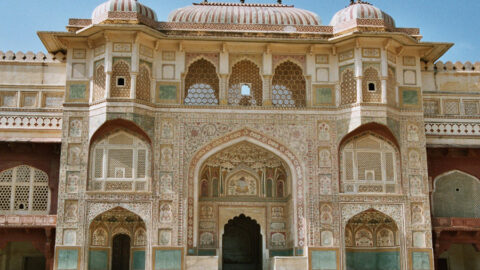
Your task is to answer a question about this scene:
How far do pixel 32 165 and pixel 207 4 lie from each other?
20.3 feet

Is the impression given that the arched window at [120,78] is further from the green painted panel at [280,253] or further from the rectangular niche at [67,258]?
the green painted panel at [280,253]

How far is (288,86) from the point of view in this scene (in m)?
17.0

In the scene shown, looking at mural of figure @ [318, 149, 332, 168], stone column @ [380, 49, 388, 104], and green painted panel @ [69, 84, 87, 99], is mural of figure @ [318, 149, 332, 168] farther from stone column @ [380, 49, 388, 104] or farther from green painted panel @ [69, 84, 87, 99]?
green painted panel @ [69, 84, 87, 99]

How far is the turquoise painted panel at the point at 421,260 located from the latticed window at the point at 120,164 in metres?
6.60

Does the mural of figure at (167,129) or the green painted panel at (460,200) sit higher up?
the mural of figure at (167,129)

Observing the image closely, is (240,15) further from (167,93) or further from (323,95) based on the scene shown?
(323,95)

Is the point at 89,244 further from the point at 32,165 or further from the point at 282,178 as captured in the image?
the point at 282,178

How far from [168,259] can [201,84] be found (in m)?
4.47

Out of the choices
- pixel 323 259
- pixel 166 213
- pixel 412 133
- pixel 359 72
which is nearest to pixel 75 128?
pixel 166 213

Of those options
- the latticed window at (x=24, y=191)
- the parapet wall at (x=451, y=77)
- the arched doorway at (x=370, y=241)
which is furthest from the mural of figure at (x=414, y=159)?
the latticed window at (x=24, y=191)

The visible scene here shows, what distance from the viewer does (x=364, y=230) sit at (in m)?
16.7

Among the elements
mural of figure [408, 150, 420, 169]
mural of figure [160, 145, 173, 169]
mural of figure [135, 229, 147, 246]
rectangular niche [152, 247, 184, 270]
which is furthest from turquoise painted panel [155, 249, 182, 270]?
mural of figure [408, 150, 420, 169]

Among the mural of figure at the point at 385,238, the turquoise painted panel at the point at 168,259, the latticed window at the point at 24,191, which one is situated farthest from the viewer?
the latticed window at the point at 24,191

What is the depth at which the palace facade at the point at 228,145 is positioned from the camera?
15719 millimetres
